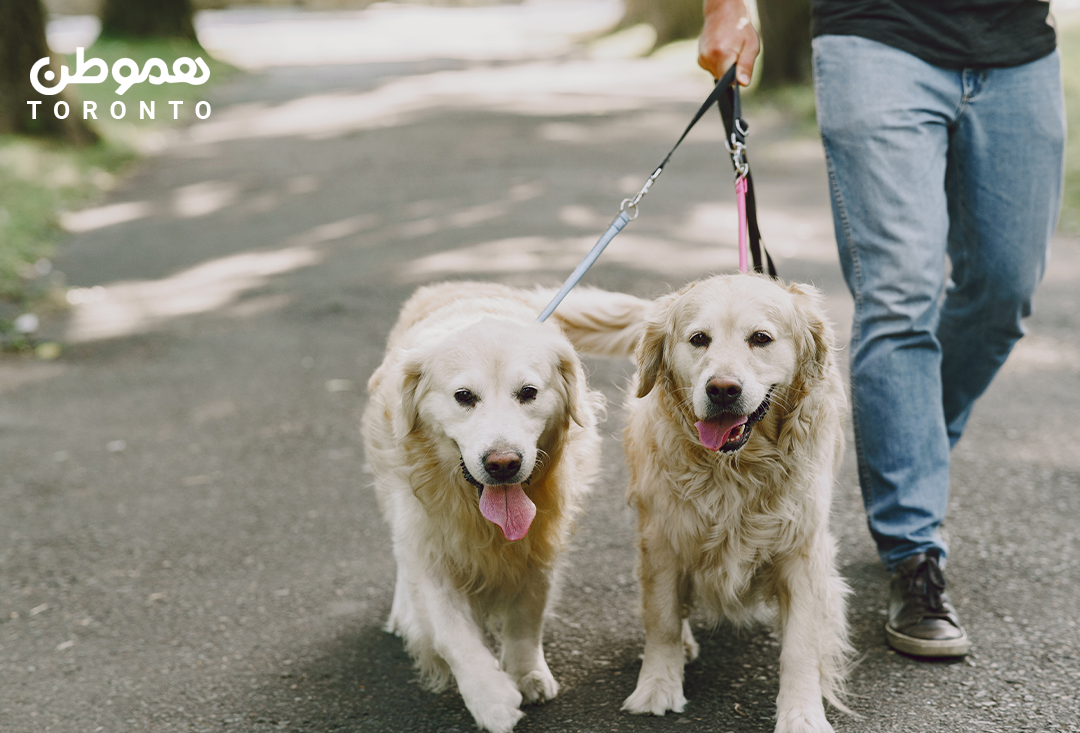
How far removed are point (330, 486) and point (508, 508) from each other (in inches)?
79.8

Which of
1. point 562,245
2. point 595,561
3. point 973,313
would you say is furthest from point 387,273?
point 973,313

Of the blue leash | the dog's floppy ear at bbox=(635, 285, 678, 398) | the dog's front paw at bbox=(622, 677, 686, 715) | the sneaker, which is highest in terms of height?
the blue leash

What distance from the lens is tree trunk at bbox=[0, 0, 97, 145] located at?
1166 centimetres

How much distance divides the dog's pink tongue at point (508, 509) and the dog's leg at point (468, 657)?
282mm

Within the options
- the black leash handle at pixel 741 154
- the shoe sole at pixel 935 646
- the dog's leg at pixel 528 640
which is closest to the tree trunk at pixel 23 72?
the black leash handle at pixel 741 154

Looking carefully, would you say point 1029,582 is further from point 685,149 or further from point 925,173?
point 685,149

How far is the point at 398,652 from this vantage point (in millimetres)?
3322

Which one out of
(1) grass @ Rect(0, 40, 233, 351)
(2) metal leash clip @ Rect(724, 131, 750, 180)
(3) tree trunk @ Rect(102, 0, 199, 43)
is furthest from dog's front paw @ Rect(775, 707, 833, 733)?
(3) tree trunk @ Rect(102, 0, 199, 43)

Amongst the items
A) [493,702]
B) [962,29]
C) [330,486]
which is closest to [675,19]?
[330,486]

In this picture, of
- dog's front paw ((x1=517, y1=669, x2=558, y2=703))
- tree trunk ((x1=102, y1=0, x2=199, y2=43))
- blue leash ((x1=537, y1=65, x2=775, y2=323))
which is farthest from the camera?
tree trunk ((x1=102, y1=0, x2=199, y2=43))

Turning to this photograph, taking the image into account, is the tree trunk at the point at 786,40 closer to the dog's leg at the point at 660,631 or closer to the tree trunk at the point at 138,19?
the dog's leg at the point at 660,631

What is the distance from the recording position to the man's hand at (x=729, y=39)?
135 inches

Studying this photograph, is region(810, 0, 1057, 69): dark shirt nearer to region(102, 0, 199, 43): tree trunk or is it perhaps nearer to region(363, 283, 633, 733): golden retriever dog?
region(363, 283, 633, 733): golden retriever dog

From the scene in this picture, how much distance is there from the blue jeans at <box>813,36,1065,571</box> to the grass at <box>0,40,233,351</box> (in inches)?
226
